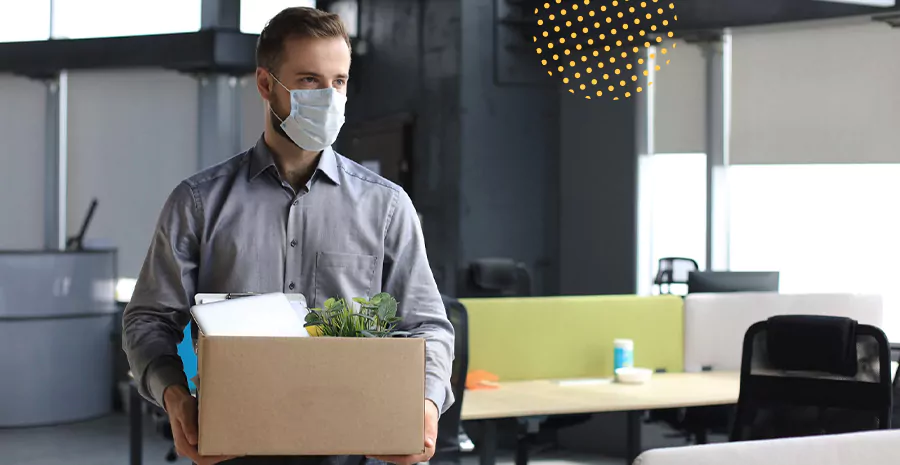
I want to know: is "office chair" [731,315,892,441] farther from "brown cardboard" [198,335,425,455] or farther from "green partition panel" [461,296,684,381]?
"brown cardboard" [198,335,425,455]

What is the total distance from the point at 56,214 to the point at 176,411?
750 cm

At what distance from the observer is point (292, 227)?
1.62 m

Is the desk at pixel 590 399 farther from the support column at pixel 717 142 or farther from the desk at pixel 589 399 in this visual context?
the support column at pixel 717 142

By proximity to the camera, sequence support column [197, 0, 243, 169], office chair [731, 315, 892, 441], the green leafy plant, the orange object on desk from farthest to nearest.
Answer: support column [197, 0, 243, 169] < the orange object on desk < office chair [731, 315, 892, 441] < the green leafy plant

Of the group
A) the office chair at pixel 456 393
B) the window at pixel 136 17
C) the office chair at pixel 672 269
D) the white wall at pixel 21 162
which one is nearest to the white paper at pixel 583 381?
the office chair at pixel 456 393

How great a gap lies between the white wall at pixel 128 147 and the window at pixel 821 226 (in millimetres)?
4329

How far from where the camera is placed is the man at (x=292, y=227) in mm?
1561

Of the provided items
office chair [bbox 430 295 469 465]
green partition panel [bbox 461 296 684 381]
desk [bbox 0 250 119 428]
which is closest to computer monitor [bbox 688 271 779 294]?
green partition panel [bbox 461 296 684 381]

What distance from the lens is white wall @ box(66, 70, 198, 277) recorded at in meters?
8.17

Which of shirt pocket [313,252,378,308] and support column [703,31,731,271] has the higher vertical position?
support column [703,31,731,271]

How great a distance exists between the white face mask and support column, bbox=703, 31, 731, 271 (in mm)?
5942

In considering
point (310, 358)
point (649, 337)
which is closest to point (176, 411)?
point (310, 358)

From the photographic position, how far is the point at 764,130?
7039 mm

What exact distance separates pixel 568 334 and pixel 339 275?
3.03m
